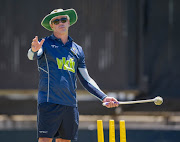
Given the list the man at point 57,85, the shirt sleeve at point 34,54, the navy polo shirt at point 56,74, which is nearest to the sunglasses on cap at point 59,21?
the man at point 57,85

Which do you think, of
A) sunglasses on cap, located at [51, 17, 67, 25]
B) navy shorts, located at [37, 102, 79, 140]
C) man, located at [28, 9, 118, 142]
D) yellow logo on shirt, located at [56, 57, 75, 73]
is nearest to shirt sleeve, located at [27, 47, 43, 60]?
man, located at [28, 9, 118, 142]

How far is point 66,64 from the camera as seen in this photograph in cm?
434

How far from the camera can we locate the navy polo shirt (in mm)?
4277

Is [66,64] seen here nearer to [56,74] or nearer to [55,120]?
[56,74]

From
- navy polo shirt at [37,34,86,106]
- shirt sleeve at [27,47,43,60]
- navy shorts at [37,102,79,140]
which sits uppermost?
shirt sleeve at [27,47,43,60]

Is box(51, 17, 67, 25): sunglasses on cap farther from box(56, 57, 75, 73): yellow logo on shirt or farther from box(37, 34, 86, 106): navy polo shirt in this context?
box(56, 57, 75, 73): yellow logo on shirt

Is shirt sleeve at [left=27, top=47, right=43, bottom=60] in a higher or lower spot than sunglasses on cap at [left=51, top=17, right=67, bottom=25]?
lower

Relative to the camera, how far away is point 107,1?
717 cm

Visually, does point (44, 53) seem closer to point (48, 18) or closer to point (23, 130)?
point (48, 18)

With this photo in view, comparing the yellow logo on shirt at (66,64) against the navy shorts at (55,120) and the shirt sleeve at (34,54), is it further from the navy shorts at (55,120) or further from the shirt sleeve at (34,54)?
the navy shorts at (55,120)

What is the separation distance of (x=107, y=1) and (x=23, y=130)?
241cm

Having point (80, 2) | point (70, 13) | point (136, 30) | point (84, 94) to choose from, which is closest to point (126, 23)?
point (136, 30)

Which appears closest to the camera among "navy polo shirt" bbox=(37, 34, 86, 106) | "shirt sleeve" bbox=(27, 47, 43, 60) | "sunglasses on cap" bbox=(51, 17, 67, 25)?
"shirt sleeve" bbox=(27, 47, 43, 60)

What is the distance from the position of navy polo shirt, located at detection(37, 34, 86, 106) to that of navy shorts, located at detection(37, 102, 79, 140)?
0.19ft
